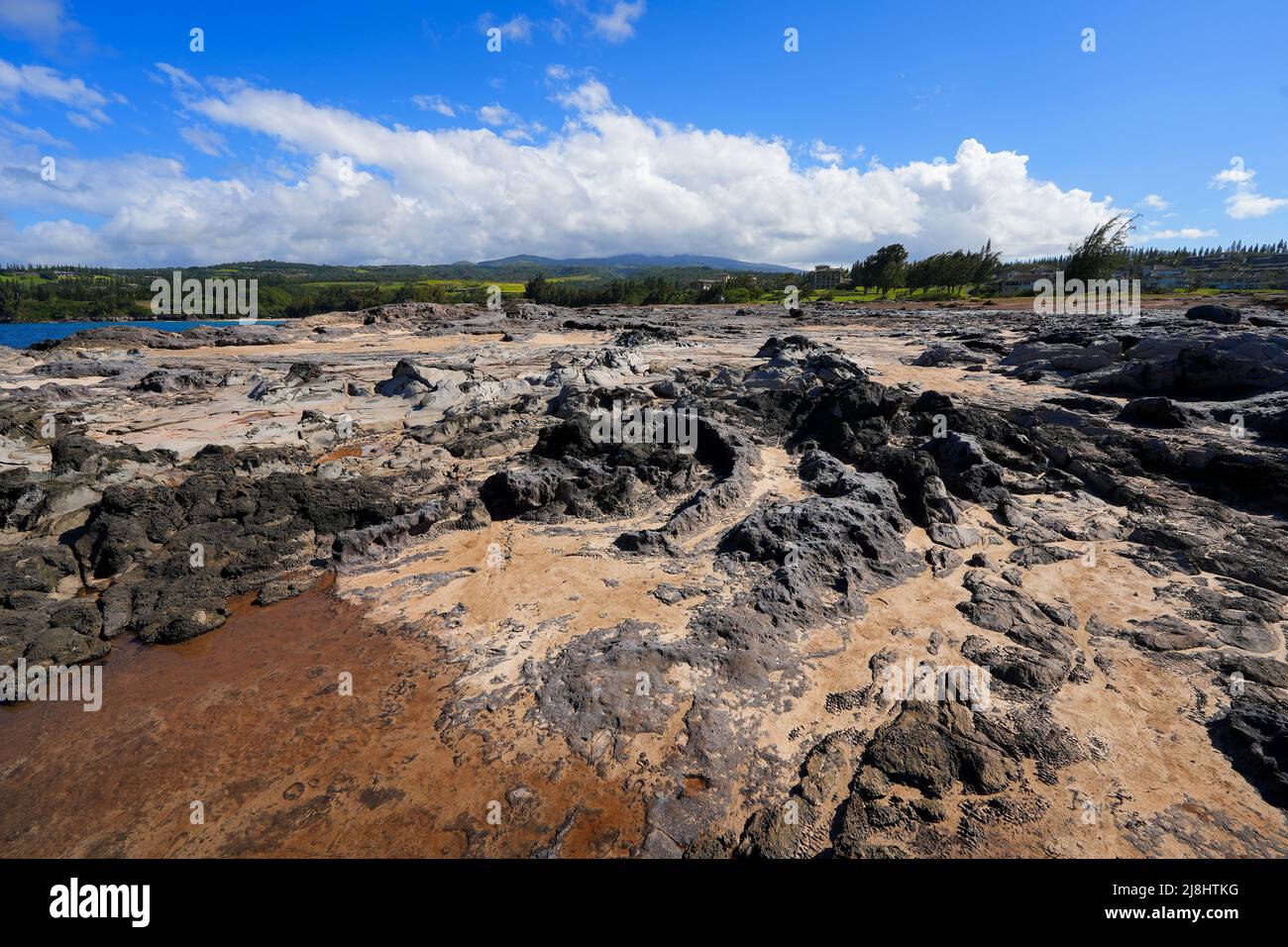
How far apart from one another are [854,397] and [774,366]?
6.91m

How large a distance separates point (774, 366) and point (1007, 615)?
14815mm

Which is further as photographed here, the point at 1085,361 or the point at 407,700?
the point at 1085,361

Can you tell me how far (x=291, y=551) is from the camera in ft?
29.4

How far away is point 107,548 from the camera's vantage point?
822cm

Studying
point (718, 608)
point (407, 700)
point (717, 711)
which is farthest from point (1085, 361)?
point (407, 700)

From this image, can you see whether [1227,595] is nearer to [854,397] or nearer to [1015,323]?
[854,397]

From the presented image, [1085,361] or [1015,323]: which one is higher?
[1015,323]

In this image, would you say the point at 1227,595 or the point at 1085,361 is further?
the point at 1085,361
